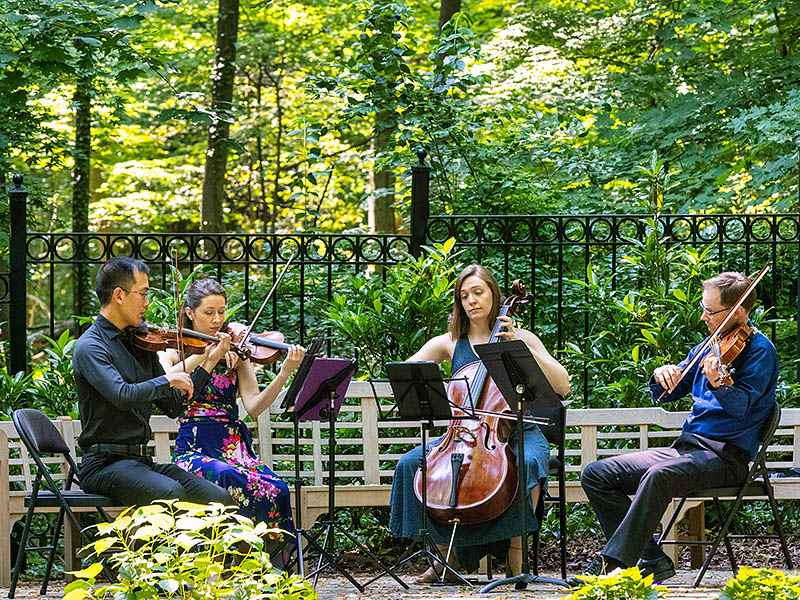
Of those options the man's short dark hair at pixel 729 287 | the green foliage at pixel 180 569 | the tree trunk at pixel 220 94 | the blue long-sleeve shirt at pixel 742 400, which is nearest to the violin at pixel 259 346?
the blue long-sleeve shirt at pixel 742 400

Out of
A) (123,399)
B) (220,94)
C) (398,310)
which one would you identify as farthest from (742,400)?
(220,94)

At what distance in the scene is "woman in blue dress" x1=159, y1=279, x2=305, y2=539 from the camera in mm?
4988

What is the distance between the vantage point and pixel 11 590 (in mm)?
4734

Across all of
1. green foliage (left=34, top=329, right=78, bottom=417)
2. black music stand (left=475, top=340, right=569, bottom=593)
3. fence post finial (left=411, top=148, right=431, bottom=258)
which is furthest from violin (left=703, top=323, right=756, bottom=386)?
green foliage (left=34, top=329, right=78, bottom=417)

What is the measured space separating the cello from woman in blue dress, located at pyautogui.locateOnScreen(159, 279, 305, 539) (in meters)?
0.76

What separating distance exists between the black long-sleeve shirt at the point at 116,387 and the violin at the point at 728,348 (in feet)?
7.89

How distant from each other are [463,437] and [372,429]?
102 centimetres

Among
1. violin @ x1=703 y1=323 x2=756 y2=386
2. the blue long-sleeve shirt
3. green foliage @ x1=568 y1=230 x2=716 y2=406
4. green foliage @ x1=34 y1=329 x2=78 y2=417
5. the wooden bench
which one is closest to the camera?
violin @ x1=703 y1=323 x2=756 y2=386

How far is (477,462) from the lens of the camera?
5027mm

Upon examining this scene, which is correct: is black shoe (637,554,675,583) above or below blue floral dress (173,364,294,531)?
below

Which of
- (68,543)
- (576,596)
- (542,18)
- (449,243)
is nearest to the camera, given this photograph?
(576,596)

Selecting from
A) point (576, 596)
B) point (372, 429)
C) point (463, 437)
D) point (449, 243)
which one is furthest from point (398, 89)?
point (576, 596)

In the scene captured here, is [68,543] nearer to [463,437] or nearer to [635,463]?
[463,437]

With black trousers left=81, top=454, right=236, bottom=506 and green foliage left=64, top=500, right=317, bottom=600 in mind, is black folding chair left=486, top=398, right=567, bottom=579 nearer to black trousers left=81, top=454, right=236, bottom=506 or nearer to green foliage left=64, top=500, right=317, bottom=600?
black trousers left=81, top=454, right=236, bottom=506
